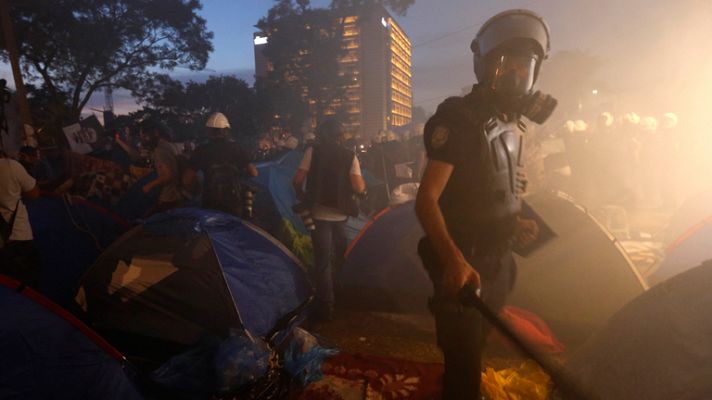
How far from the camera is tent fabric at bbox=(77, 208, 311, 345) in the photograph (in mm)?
3457

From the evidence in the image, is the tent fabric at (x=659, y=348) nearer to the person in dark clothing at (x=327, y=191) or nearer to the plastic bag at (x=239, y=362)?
the plastic bag at (x=239, y=362)

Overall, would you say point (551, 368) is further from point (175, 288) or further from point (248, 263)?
point (175, 288)

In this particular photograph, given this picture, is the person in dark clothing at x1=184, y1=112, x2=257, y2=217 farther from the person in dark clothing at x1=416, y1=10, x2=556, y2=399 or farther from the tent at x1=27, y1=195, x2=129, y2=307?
the person in dark clothing at x1=416, y1=10, x2=556, y2=399

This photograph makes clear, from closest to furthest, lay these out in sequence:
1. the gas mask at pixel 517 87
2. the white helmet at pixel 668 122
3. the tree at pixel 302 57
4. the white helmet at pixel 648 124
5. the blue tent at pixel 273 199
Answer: the gas mask at pixel 517 87, the blue tent at pixel 273 199, the white helmet at pixel 648 124, the white helmet at pixel 668 122, the tree at pixel 302 57

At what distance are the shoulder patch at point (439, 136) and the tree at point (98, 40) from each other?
22335 millimetres

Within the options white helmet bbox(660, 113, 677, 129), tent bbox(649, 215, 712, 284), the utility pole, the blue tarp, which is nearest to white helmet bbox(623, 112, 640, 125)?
white helmet bbox(660, 113, 677, 129)

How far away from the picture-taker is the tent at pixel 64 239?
14.3ft

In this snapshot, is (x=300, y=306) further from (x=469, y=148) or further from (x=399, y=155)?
(x=399, y=155)

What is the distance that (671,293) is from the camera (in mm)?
2410

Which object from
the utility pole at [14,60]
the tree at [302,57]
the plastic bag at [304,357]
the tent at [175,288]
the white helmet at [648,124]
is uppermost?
the tree at [302,57]

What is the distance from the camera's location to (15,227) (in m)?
3.82

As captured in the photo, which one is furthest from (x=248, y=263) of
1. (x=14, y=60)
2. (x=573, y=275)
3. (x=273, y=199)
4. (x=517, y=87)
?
(x=14, y=60)

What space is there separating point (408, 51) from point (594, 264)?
397ft

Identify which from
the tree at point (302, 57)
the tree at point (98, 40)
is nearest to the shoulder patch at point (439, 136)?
the tree at point (98, 40)
